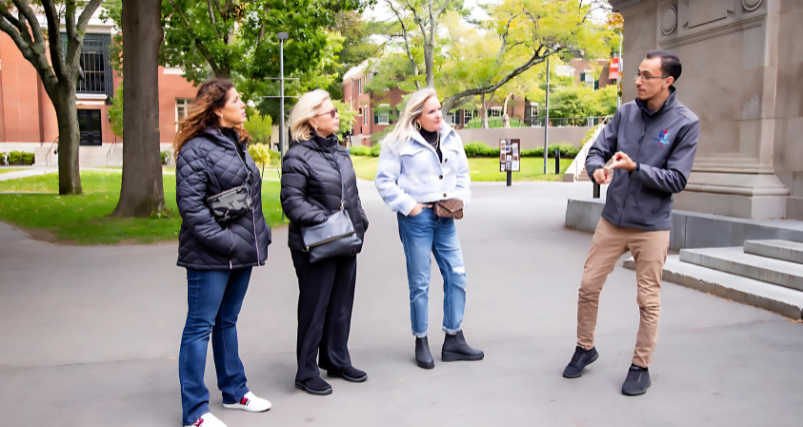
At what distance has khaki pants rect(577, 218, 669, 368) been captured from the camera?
4.12 m

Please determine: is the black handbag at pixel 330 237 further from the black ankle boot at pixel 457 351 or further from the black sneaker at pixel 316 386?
the black ankle boot at pixel 457 351

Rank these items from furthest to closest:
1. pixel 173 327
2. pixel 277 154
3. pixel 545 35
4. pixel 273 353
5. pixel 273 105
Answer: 1. pixel 273 105
2. pixel 277 154
3. pixel 545 35
4. pixel 173 327
5. pixel 273 353

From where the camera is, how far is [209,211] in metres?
3.49

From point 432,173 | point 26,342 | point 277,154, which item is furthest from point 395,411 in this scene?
point 277,154

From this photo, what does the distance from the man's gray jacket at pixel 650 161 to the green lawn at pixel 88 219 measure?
8802mm

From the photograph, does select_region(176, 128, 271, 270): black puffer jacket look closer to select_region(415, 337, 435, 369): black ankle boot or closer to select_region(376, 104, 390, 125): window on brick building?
select_region(415, 337, 435, 369): black ankle boot

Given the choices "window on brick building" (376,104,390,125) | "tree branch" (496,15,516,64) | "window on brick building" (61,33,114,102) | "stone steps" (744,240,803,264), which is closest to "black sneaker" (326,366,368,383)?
"stone steps" (744,240,803,264)

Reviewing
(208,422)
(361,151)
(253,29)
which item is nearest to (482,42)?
(361,151)

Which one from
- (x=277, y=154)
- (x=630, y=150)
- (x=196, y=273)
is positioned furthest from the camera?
(x=277, y=154)

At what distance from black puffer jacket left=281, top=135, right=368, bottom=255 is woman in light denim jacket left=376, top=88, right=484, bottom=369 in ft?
1.73

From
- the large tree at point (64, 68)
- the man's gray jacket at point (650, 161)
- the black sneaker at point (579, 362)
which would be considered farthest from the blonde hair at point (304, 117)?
the large tree at point (64, 68)

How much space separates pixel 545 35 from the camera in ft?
106

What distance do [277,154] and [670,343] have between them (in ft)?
135

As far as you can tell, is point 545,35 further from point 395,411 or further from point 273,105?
point 395,411
